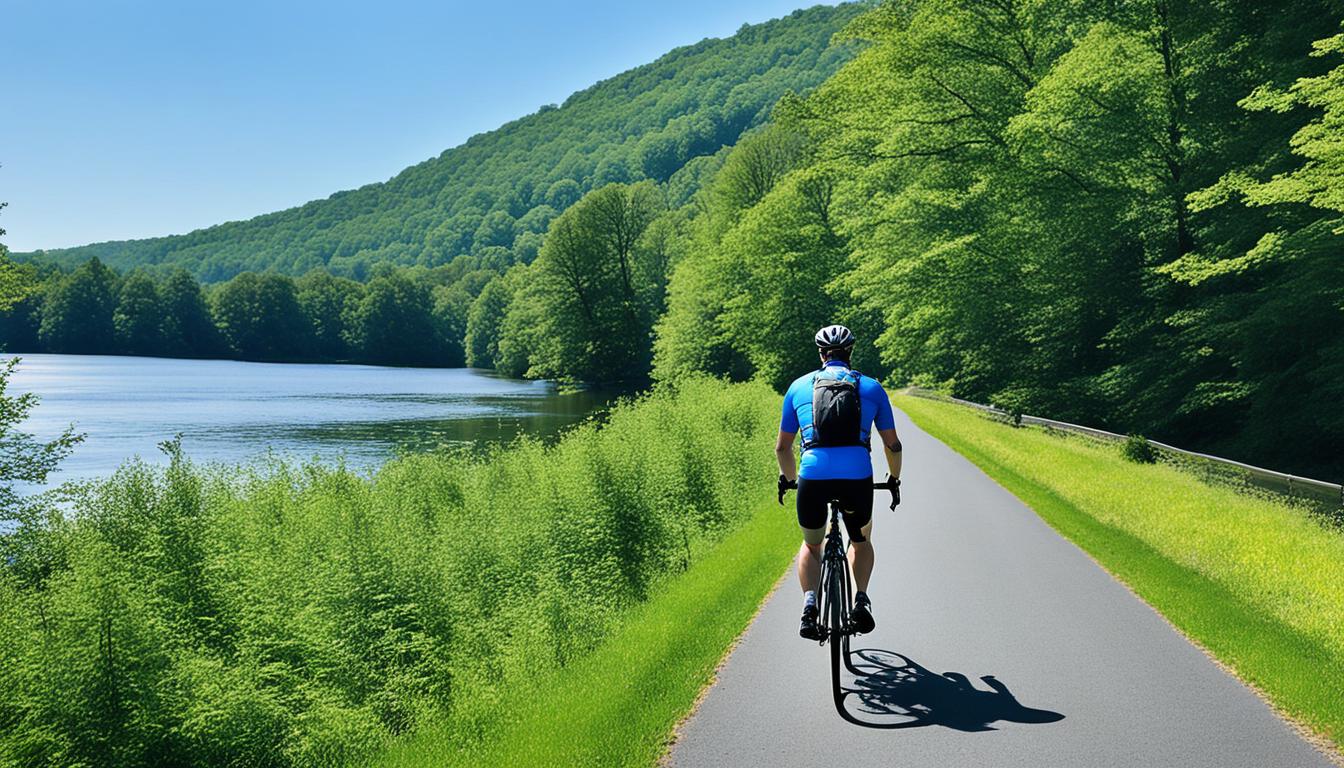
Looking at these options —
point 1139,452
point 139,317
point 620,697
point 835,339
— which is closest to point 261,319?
point 139,317

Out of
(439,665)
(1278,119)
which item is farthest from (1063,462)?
(439,665)

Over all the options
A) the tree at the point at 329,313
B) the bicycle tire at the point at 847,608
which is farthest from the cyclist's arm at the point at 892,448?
the tree at the point at 329,313

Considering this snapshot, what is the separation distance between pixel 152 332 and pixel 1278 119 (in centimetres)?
13301

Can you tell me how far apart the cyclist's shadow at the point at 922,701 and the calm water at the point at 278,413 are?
14.4 meters

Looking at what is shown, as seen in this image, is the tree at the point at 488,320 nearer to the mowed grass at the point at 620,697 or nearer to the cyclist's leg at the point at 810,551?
the mowed grass at the point at 620,697

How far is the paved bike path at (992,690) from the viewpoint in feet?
16.3

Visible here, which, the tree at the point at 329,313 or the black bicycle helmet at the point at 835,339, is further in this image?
the tree at the point at 329,313

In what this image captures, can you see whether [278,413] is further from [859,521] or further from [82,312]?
[82,312]

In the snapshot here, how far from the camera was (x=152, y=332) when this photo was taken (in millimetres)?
123250

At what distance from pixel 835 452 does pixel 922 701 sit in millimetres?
1689

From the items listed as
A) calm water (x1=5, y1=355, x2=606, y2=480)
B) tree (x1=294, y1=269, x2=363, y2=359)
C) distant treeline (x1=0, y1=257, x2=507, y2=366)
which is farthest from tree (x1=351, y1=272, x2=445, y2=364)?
calm water (x1=5, y1=355, x2=606, y2=480)

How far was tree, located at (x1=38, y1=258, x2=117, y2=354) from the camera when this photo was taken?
385ft

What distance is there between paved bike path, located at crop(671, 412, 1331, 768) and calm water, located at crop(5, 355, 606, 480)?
13645mm

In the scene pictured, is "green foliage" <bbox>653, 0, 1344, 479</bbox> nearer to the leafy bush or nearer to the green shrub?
the green shrub
